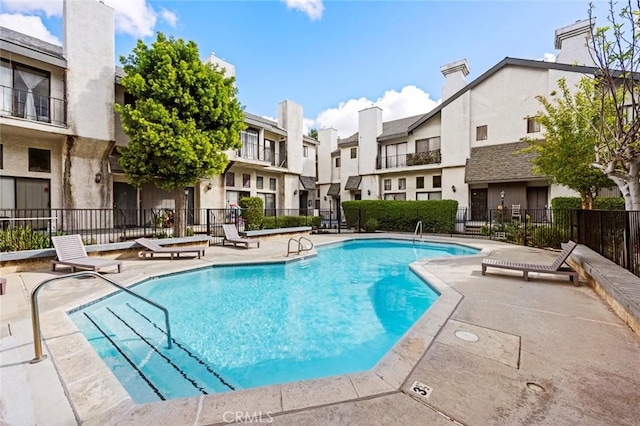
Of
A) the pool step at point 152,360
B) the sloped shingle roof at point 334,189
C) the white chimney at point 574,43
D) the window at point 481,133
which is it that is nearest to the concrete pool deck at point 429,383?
the pool step at point 152,360

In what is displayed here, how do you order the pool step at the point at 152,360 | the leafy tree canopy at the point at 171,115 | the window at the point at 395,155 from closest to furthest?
1. the pool step at the point at 152,360
2. the leafy tree canopy at the point at 171,115
3. the window at the point at 395,155

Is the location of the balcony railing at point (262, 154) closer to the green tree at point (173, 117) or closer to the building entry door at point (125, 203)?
the green tree at point (173, 117)

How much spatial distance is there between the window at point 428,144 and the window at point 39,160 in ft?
75.7

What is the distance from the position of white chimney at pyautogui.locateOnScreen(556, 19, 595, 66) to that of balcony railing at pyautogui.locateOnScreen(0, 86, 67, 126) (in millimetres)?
27805

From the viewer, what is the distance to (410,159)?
23.6 m

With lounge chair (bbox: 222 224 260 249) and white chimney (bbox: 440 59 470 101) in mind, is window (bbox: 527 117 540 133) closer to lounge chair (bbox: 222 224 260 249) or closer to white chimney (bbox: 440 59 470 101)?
white chimney (bbox: 440 59 470 101)

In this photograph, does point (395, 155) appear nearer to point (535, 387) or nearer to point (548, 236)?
point (548, 236)

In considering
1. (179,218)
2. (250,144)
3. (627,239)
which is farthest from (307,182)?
(627,239)

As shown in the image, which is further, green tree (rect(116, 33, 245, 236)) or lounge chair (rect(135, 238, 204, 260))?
green tree (rect(116, 33, 245, 236))

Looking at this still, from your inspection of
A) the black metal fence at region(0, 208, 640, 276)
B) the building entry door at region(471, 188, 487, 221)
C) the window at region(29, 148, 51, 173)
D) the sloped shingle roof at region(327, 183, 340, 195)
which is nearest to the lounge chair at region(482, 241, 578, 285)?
the black metal fence at region(0, 208, 640, 276)

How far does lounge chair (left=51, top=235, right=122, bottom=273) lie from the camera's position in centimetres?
705

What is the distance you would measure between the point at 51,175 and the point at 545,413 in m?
16.8

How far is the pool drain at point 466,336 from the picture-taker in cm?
370

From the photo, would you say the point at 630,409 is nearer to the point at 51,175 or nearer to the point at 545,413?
the point at 545,413
